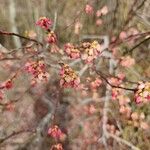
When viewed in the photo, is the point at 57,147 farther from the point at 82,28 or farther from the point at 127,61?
the point at 82,28

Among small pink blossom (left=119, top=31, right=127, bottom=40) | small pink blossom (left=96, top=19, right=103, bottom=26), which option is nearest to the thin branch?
small pink blossom (left=119, top=31, right=127, bottom=40)

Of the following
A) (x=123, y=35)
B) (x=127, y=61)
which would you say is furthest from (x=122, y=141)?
(x=123, y=35)

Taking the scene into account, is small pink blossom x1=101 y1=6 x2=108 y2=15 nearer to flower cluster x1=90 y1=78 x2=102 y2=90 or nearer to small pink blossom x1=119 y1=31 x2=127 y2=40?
small pink blossom x1=119 y1=31 x2=127 y2=40

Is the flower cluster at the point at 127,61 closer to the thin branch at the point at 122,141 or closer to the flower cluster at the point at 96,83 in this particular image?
the flower cluster at the point at 96,83

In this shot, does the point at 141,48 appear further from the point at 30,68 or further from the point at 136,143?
the point at 30,68

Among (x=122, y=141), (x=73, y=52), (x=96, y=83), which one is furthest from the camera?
(x=96, y=83)

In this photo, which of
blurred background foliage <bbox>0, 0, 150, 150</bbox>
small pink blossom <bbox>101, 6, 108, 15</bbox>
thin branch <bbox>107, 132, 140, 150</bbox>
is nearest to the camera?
thin branch <bbox>107, 132, 140, 150</bbox>

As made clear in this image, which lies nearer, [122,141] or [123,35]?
[122,141]

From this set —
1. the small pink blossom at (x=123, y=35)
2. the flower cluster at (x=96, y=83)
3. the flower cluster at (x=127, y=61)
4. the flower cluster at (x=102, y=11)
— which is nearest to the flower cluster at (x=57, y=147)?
the flower cluster at (x=96, y=83)

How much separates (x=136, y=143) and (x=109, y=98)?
32.0 inches

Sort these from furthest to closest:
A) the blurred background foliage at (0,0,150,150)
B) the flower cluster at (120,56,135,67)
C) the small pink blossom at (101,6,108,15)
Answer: the small pink blossom at (101,6,108,15), the flower cluster at (120,56,135,67), the blurred background foliage at (0,0,150,150)

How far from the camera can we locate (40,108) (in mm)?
5906

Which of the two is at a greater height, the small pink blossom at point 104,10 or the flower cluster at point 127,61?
the small pink blossom at point 104,10

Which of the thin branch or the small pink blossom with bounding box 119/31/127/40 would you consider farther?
the small pink blossom with bounding box 119/31/127/40
